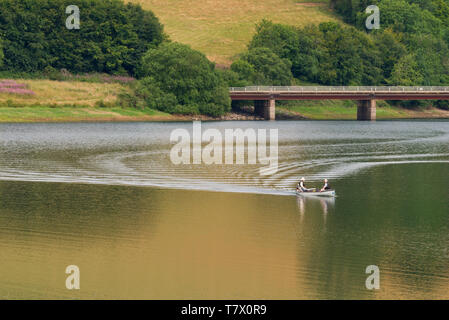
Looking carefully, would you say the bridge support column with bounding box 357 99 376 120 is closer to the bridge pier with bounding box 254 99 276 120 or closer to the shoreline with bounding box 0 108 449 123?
the shoreline with bounding box 0 108 449 123

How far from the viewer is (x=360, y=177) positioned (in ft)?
192

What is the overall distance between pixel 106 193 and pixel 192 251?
1680 cm

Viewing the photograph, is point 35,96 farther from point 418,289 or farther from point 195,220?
point 418,289

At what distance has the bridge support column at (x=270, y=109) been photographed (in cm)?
16250

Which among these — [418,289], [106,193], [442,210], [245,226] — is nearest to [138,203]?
[106,193]

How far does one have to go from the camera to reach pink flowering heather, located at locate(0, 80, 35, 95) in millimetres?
137750

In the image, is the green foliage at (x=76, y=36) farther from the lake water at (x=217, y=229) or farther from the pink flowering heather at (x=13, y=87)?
the lake water at (x=217, y=229)

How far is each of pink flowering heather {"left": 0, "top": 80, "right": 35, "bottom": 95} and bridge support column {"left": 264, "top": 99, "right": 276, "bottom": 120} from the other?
159ft

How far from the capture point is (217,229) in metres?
36.7

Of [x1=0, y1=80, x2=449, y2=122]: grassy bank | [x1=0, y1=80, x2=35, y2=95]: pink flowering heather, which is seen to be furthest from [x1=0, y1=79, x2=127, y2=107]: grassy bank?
[x1=0, y1=80, x2=35, y2=95]: pink flowering heather

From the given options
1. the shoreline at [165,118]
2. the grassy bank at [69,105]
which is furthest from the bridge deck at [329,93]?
the grassy bank at [69,105]

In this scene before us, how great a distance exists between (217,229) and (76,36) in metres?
144

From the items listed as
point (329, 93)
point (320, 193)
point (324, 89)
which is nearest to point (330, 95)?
point (329, 93)

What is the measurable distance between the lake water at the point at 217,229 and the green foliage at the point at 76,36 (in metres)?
101
